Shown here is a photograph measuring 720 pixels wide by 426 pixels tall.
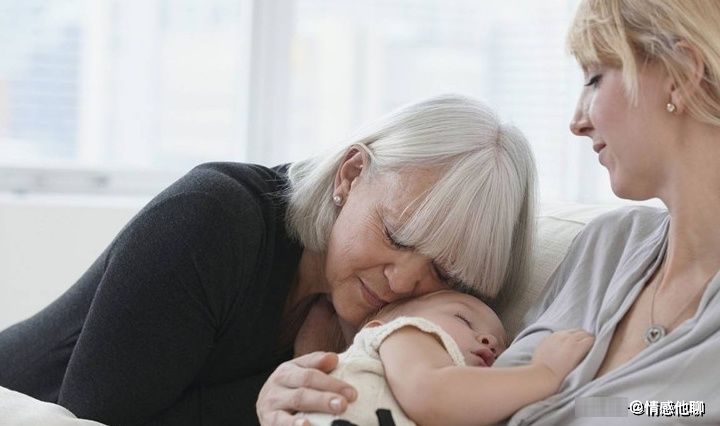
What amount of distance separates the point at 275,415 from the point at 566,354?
45cm

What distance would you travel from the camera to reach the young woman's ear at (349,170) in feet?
6.11

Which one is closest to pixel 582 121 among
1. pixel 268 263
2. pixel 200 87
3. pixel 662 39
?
pixel 662 39

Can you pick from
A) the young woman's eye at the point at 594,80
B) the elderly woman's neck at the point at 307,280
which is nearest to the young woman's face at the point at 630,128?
the young woman's eye at the point at 594,80

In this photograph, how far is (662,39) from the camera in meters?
1.36

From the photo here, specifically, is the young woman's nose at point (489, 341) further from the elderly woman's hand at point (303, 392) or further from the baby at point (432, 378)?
the elderly woman's hand at point (303, 392)

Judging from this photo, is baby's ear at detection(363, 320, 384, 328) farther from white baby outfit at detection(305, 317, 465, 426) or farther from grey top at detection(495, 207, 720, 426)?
grey top at detection(495, 207, 720, 426)

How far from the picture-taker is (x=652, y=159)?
141 cm

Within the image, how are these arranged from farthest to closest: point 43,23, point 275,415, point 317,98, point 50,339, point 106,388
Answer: point 317,98 < point 43,23 < point 50,339 < point 106,388 < point 275,415

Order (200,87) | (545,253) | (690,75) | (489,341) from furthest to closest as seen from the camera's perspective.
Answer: (200,87) → (545,253) → (489,341) → (690,75)

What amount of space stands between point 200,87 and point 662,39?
2.53 m

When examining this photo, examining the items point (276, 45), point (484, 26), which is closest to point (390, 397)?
point (276, 45)

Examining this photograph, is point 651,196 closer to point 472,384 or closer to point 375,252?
point 472,384

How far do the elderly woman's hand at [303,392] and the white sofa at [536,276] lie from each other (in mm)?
301

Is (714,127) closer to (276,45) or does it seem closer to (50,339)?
(50,339)
